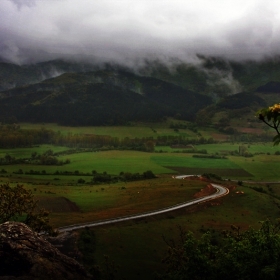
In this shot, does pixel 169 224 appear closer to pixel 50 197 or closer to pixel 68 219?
pixel 68 219

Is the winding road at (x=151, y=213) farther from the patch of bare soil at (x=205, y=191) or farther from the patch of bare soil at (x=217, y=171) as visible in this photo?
the patch of bare soil at (x=217, y=171)

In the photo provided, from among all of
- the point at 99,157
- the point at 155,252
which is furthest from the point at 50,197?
the point at 99,157

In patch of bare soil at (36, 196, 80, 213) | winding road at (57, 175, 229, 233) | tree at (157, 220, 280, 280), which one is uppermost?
tree at (157, 220, 280, 280)

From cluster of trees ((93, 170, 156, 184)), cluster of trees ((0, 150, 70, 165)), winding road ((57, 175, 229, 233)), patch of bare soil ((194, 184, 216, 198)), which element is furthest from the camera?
cluster of trees ((0, 150, 70, 165))

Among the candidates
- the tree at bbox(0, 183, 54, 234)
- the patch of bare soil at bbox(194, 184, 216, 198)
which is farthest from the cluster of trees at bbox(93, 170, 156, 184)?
the tree at bbox(0, 183, 54, 234)

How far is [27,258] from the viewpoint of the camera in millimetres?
Answer: 22906

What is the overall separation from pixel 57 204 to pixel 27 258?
54073 millimetres

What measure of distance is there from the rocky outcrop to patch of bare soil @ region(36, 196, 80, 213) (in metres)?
45.1

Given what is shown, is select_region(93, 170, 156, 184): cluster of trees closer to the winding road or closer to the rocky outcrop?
the winding road

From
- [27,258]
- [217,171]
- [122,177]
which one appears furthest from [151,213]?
[217,171]

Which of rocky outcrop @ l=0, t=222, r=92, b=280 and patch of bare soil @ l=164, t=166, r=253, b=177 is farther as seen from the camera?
patch of bare soil @ l=164, t=166, r=253, b=177

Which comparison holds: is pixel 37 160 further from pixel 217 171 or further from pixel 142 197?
pixel 142 197

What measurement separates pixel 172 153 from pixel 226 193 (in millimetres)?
93579

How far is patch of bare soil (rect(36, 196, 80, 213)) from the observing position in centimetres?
7088
